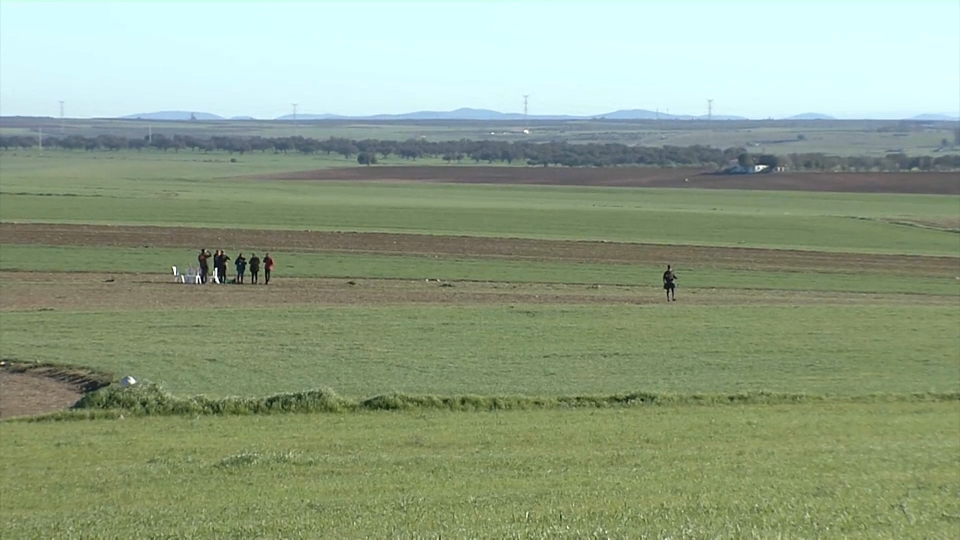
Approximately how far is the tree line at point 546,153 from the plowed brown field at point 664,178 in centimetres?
1438

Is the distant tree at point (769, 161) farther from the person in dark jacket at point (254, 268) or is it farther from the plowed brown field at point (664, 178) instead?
the person in dark jacket at point (254, 268)

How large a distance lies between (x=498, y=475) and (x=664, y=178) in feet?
302

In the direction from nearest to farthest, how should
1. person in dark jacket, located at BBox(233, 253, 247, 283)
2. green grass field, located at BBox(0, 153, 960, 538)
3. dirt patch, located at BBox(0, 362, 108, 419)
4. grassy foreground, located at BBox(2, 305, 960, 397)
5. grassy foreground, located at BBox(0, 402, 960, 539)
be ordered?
grassy foreground, located at BBox(0, 402, 960, 539), green grass field, located at BBox(0, 153, 960, 538), dirt patch, located at BBox(0, 362, 108, 419), grassy foreground, located at BBox(2, 305, 960, 397), person in dark jacket, located at BBox(233, 253, 247, 283)

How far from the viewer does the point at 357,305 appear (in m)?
33.1

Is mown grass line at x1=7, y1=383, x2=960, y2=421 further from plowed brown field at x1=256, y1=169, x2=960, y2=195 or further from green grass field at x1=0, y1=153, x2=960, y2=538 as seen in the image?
plowed brown field at x1=256, y1=169, x2=960, y2=195

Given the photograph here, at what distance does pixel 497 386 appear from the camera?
21844mm

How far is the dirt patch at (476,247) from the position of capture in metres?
45.2

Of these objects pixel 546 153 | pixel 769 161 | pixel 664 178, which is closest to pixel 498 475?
pixel 664 178

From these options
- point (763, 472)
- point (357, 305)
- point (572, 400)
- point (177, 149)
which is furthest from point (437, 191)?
point (177, 149)

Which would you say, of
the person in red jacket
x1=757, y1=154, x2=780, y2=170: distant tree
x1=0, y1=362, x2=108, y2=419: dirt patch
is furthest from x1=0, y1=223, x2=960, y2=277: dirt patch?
x1=757, y1=154, x2=780, y2=170: distant tree

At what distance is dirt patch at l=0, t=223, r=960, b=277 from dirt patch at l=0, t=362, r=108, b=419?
811 inches

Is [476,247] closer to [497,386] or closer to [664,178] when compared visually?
[497,386]

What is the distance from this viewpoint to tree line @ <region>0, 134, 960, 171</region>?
127m

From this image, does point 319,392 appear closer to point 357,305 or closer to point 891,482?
point 891,482
